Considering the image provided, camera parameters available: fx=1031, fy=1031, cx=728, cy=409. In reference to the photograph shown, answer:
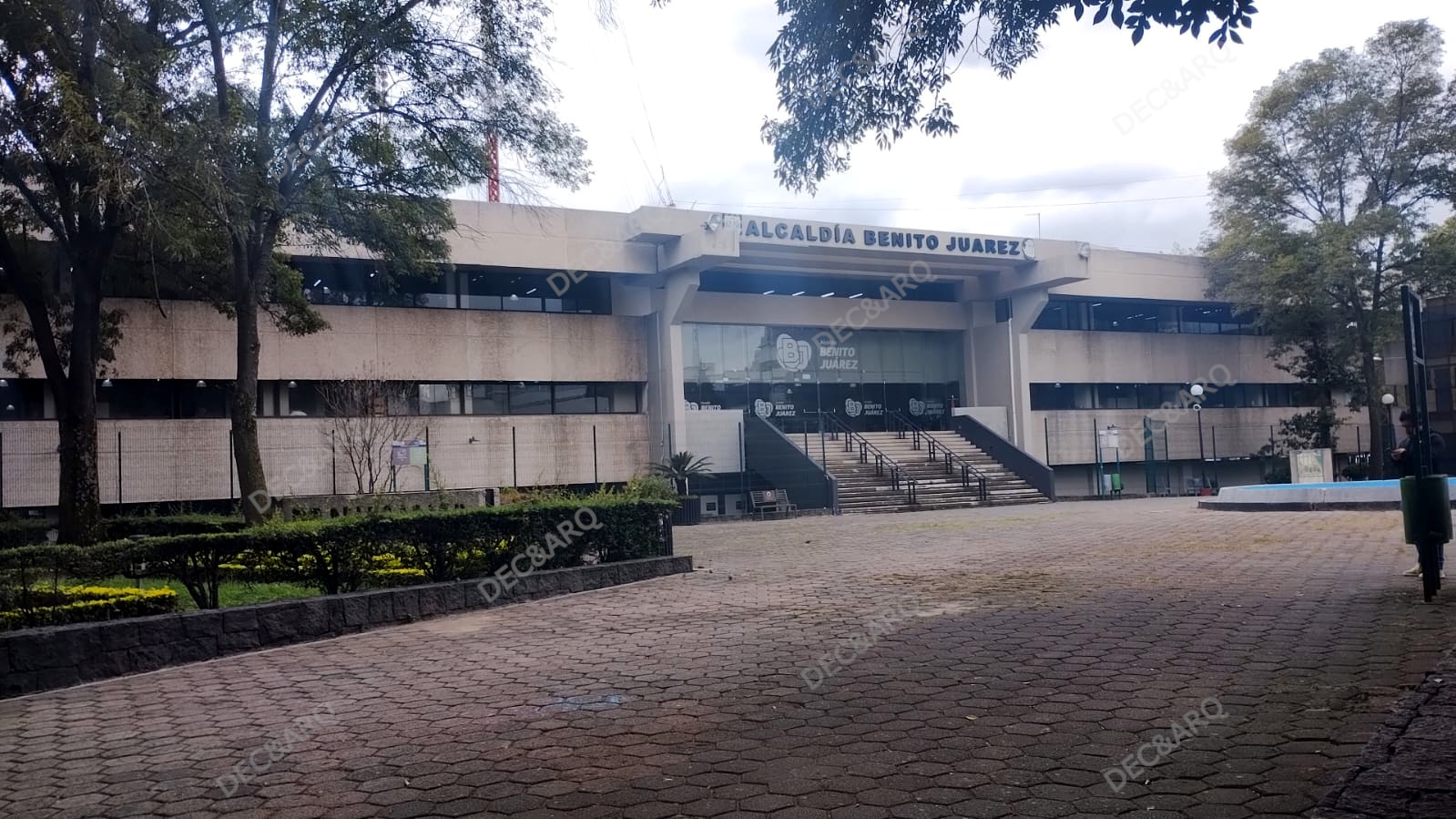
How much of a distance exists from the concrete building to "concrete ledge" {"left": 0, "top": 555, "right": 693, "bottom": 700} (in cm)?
1172

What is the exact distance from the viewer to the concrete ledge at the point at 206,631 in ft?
24.1

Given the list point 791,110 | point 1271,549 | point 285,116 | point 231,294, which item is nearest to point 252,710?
point 791,110

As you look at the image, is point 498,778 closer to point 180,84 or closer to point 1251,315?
point 180,84

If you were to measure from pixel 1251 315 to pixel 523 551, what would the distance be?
37602mm

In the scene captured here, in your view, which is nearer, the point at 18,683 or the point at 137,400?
the point at 18,683

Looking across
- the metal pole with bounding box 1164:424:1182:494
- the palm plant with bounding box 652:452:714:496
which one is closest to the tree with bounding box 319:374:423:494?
the palm plant with bounding box 652:452:714:496

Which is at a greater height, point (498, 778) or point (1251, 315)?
point (1251, 315)

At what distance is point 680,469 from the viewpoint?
90.0 ft

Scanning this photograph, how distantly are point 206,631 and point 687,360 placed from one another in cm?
2411

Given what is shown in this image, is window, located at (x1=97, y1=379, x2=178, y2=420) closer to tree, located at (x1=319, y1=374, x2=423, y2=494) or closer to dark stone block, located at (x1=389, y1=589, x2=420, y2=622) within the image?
tree, located at (x1=319, y1=374, x2=423, y2=494)

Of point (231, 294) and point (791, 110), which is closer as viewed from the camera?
point (791, 110)

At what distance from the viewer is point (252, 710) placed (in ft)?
21.3

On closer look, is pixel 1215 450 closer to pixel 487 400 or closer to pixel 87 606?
pixel 487 400

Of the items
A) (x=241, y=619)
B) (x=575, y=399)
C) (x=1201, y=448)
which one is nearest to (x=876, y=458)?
(x=575, y=399)
